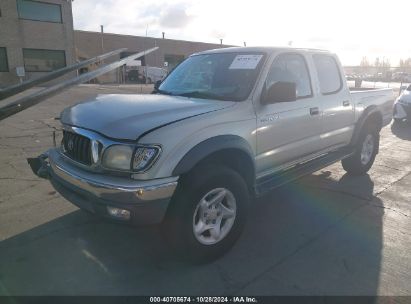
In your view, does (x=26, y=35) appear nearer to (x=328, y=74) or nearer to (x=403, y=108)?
(x=403, y=108)

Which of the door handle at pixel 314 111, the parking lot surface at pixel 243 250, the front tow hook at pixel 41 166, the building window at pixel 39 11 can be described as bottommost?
the parking lot surface at pixel 243 250

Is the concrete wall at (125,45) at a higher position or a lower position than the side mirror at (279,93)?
higher

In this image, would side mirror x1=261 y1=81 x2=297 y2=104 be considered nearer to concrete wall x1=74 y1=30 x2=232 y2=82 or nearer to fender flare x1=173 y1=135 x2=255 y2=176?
fender flare x1=173 y1=135 x2=255 y2=176

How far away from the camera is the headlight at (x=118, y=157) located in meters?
2.76

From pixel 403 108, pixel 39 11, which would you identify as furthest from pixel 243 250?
pixel 39 11

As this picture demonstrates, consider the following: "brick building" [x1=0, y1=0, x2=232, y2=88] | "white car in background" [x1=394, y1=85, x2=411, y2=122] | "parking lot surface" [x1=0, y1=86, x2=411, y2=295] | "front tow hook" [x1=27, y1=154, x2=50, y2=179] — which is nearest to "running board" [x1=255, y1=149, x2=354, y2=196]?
"parking lot surface" [x1=0, y1=86, x2=411, y2=295]

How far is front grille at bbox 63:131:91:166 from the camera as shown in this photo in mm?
3020

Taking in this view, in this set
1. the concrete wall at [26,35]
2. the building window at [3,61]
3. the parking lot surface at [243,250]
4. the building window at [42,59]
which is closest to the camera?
the parking lot surface at [243,250]

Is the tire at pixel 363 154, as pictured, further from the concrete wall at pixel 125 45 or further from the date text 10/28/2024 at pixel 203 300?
the concrete wall at pixel 125 45

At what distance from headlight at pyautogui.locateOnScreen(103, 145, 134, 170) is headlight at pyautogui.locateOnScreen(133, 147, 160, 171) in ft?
0.19

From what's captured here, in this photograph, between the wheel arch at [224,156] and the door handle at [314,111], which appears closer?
the wheel arch at [224,156]

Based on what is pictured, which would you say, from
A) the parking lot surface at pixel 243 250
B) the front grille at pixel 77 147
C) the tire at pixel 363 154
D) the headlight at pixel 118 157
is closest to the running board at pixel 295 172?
the tire at pixel 363 154

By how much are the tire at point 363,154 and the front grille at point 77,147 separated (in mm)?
4206

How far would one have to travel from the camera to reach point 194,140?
9.65 ft
